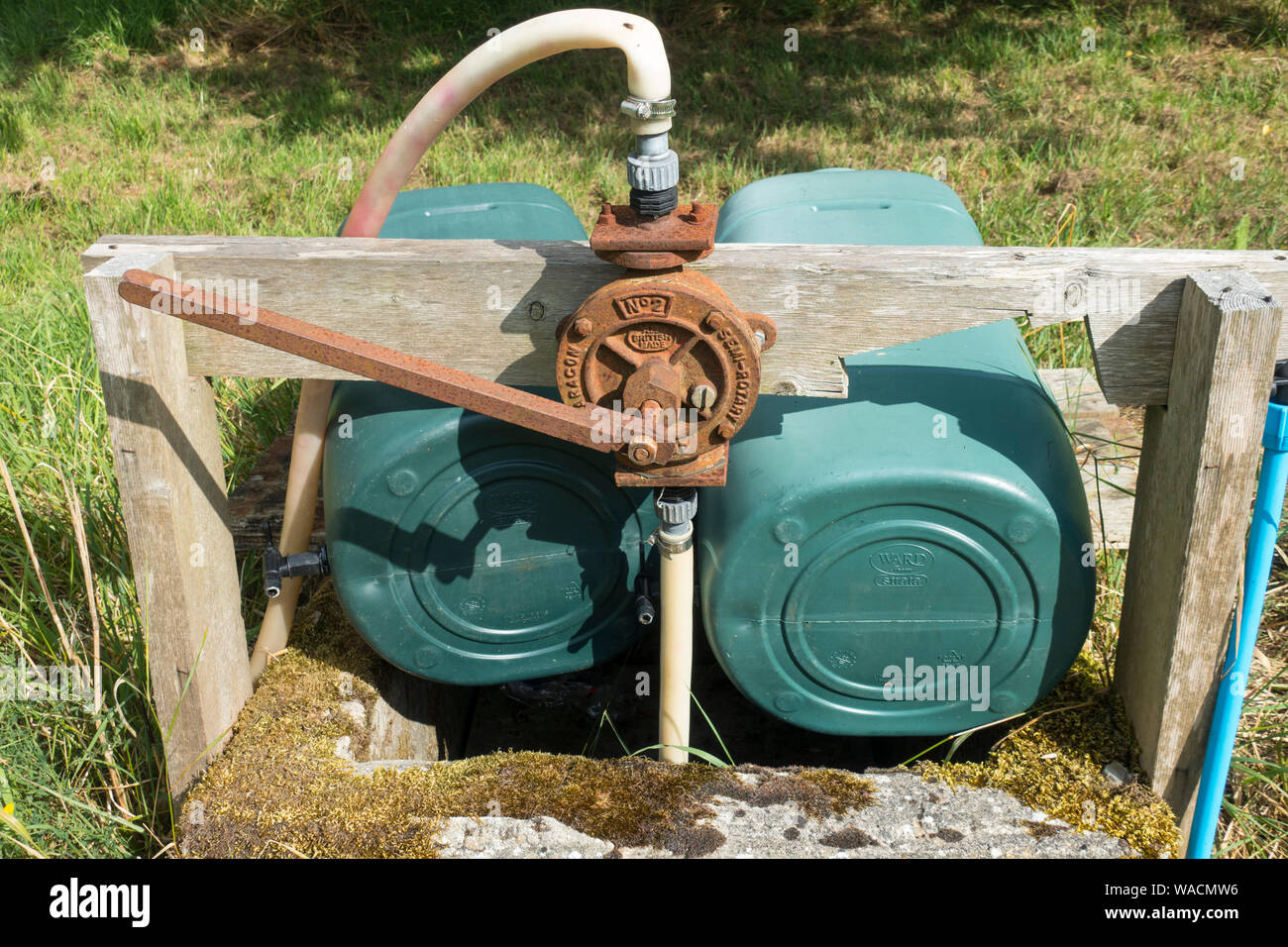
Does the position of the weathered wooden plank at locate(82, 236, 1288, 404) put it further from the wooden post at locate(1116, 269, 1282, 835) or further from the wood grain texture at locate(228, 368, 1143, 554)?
the wood grain texture at locate(228, 368, 1143, 554)

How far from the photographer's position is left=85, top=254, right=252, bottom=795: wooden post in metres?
1.76

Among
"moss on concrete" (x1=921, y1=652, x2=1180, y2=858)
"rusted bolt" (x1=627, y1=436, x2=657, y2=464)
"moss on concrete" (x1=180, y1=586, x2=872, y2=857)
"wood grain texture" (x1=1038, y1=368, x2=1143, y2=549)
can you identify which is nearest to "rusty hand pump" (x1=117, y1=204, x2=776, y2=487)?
"rusted bolt" (x1=627, y1=436, x2=657, y2=464)

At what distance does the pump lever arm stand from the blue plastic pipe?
3.32 ft

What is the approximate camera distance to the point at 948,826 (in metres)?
1.81

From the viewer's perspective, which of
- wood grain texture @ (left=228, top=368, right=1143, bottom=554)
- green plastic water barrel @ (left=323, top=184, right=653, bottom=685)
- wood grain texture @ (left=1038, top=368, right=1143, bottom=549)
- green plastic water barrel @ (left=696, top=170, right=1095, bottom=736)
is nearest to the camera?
green plastic water barrel @ (left=696, top=170, right=1095, bottom=736)

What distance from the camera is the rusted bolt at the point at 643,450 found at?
1.63m

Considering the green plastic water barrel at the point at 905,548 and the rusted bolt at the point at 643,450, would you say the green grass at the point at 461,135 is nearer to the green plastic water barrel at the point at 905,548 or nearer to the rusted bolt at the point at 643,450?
the green plastic water barrel at the point at 905,548

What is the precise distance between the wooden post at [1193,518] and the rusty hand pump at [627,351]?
647 millimetres

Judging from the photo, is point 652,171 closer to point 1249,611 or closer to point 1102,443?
point 1249,611

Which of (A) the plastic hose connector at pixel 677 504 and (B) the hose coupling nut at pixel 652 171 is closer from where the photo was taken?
(B) the hose coupling nut at pixel 652 171

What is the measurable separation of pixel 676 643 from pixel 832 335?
0.61 m

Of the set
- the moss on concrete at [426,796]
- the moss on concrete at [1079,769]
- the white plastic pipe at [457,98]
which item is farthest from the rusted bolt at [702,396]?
the moss on concrete at [1079,769]

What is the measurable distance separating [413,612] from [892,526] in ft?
2.95
